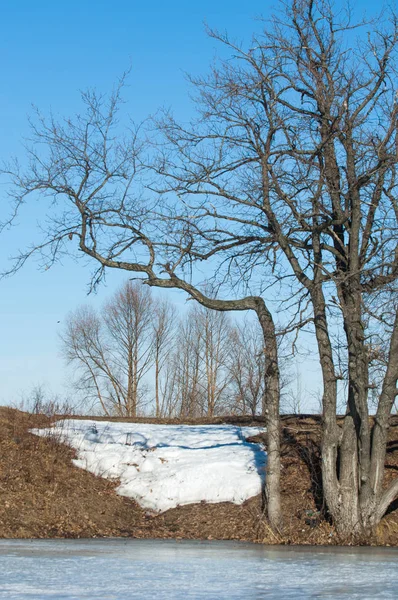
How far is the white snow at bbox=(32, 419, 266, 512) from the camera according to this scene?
1692 cm

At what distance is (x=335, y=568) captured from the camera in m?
8.98

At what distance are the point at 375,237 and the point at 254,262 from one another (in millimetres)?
2745

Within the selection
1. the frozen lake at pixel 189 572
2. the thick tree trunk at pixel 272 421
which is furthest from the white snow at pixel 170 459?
the frozen lake at pixel 189 572

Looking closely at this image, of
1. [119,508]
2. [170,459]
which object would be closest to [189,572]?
[119,508]

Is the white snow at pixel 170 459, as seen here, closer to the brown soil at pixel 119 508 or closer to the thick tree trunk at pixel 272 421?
the brown soil at pixel 119 508

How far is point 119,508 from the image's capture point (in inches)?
650

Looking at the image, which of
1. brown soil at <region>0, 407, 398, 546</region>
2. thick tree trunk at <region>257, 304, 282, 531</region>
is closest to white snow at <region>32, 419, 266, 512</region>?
brown soil at <region>0, 407, 398, 546</region>

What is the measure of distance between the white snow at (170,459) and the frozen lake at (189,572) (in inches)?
164

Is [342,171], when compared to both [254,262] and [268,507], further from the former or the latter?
[268,507]

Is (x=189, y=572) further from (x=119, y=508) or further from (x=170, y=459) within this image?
(x=170, y=459)

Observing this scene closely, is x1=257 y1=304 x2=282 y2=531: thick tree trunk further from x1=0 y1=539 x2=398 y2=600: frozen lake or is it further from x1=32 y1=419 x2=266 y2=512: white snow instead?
x1=0 y1=539 x2=398 y2=600: frozen lake

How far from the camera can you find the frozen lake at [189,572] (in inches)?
260

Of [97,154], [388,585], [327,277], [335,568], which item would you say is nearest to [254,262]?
[327,277]

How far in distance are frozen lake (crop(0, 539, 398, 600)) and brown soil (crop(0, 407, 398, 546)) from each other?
1950 mm
